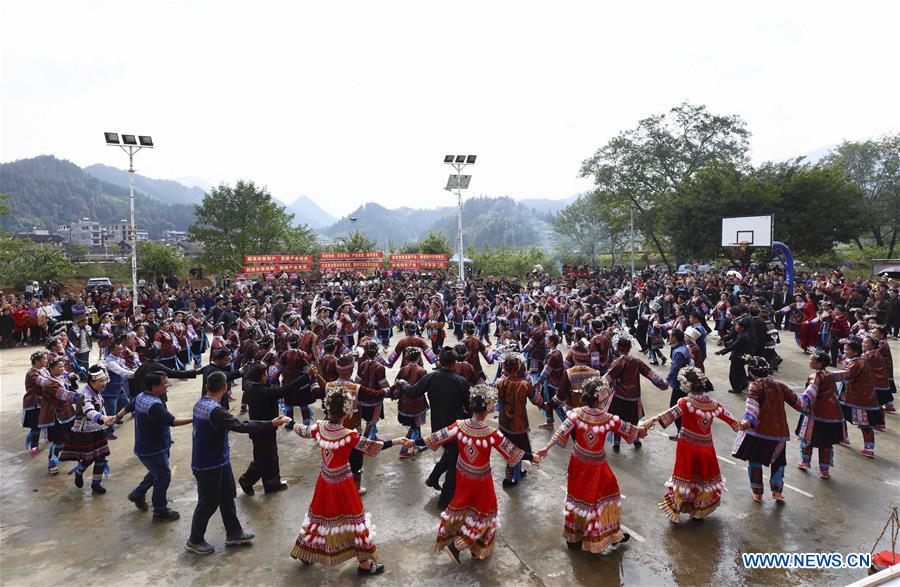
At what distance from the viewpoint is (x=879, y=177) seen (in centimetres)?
4059

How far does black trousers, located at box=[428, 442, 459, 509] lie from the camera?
19.0 feet

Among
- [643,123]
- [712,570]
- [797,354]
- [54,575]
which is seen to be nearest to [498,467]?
[712,570]

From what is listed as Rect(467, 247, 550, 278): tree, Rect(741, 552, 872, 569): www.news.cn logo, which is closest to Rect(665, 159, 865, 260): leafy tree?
Rect(467, 247, 550, 278): tree

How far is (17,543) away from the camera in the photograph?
533cm

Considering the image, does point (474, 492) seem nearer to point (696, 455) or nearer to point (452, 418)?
point (452, 418)

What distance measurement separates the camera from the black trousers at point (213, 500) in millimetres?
4949

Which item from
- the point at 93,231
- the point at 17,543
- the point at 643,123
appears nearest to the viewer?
the point at 17,543

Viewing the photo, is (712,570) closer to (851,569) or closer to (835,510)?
(851,569)

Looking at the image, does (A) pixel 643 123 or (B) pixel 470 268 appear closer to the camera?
(A) pixel 643 123

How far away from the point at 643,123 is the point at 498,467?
3586 cm

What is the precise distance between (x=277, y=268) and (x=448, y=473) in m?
30.3

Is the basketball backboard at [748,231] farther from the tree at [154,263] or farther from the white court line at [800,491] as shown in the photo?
the tree at [154,263]

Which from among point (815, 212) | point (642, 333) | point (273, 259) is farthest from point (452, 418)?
point (815, 212)

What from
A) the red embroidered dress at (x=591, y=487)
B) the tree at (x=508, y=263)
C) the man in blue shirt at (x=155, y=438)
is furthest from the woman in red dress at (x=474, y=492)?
the tree at (x=508, y=263)
